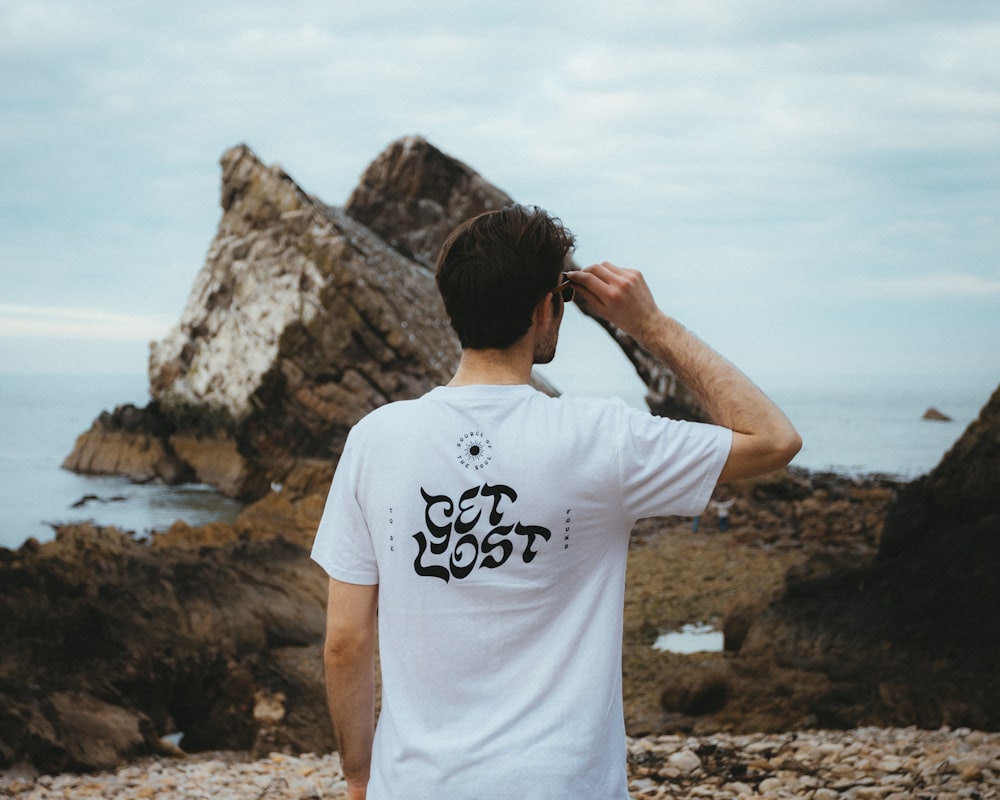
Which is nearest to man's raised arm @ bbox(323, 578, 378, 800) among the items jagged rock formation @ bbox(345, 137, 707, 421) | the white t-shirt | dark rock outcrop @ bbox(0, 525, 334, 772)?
the white t-shirt

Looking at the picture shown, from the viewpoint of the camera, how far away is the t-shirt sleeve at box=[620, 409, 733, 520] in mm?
1978

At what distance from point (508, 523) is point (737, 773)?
407 centimetres

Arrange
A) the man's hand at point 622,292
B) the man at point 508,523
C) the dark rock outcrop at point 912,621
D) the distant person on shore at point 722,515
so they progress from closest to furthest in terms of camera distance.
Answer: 1. the man at point 508,523
2. the man's hand at point 622,292
3. the dark rock outcrop at point 912,621
4. the distant person on shore at point 722,515

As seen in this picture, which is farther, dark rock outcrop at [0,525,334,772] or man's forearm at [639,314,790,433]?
dark rock outcrop at [0,525,334,772]

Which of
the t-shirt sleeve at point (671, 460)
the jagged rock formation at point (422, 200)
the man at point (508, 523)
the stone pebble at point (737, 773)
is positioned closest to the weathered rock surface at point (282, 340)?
the jagged rock formation at point (422, 200)

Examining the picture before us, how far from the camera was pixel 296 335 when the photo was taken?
25.5 meters

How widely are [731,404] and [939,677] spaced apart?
628 cm

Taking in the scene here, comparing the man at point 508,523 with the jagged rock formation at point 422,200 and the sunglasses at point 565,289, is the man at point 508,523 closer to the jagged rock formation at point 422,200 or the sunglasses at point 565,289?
the sunglasses at point 565,289

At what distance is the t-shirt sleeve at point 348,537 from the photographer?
212 cm

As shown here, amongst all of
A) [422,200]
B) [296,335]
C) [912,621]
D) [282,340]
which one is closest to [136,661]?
[912,621]

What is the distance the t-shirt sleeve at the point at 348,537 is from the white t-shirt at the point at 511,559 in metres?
0.07

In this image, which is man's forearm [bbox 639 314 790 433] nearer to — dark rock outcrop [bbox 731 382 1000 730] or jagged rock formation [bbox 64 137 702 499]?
dark rock outcrop [bbox 731 382 1000 730]

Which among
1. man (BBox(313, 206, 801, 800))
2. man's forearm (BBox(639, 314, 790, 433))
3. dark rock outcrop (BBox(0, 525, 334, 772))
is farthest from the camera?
dark rock outcrop (BBox(0, 525, 334, 772))

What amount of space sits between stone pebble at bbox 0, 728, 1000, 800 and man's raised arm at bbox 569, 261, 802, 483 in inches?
137
